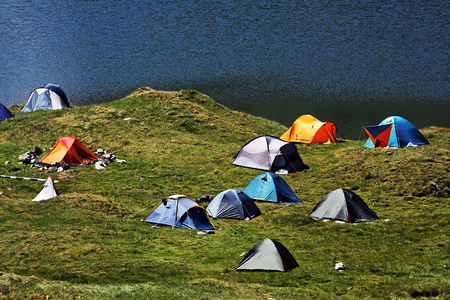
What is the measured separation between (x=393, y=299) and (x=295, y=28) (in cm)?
6851

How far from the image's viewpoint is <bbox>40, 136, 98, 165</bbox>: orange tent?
36.6 meters

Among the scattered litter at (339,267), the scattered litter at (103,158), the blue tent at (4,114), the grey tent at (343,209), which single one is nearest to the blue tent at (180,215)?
the grey tent at (343,209)

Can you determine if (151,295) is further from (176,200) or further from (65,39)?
(65,39)

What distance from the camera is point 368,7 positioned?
8500 cm

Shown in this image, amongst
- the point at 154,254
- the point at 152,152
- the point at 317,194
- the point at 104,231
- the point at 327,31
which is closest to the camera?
the point at 154,254

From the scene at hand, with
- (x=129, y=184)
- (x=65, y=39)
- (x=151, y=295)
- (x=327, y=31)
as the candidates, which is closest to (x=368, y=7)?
(x=327, y=31)

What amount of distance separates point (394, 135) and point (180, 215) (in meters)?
22.0

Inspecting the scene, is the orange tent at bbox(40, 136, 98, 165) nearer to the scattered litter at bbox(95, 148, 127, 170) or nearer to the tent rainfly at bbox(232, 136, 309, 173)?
the scattered litter at bbox(95, 148, 127, 170)

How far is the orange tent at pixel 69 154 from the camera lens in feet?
120

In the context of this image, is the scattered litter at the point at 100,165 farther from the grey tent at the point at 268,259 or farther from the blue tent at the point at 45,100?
the grey tent at the point at 268,259

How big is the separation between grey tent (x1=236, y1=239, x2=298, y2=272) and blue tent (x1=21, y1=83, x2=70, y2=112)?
3840cm

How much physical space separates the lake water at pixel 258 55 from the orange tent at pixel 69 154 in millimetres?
25003

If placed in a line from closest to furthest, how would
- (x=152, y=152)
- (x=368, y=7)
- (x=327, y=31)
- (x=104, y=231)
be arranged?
(x=104, y=231) → (x=152, y=152) → (x=327, y=31) → (x=368, y=7)

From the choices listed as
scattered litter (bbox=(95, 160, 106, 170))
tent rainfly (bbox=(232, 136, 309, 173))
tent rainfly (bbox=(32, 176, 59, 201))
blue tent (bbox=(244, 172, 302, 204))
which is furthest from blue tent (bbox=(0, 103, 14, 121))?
blue tent (bbox=(244, 172, 302, 204))
